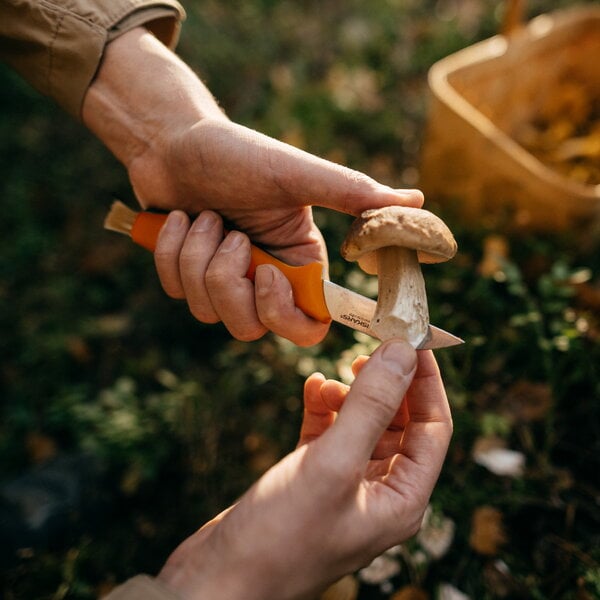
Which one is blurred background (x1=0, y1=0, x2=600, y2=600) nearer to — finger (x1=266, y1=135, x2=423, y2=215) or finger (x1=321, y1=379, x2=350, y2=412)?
finger (x1=321, y1=379, x2=350, y2=412)

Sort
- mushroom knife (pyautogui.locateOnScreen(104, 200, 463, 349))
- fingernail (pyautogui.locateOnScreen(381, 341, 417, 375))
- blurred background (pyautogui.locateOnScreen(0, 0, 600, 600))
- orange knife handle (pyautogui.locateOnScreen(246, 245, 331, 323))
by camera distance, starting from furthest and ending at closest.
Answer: blurred background (pyautogui.locateOnScreen(0, 0, 600, 600)) < orange knife handle (pyautogui.locateOnScreen(246, 245, 331, 323)) < mushroom knife (pyautogui.locateOnScreen(104, 200, 463, 349)) < fingernail (pyautogui.locateOnScreen(381, 341, 417, 375))

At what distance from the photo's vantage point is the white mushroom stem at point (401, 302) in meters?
1.59

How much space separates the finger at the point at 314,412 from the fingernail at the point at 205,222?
2.33 feet

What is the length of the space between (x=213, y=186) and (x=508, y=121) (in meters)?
2.33

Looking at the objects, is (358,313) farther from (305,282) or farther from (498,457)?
→ (498,457)

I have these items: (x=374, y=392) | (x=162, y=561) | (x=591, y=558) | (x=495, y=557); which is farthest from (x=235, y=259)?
(x=591, y=558)

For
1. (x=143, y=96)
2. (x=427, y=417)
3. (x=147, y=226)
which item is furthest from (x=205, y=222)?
(x=427, y=417)

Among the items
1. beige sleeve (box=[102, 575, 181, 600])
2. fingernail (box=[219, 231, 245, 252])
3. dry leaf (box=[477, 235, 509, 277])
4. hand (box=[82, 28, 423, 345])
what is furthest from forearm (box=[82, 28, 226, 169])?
beige sleeve (box=[102, 575, 181, 600])

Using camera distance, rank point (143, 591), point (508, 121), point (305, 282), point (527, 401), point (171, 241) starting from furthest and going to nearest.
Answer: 1. point (508, 121)
2. point (527, 401)
3. point (171, 241)
4. point (305, 282)
5. point (143, 591)

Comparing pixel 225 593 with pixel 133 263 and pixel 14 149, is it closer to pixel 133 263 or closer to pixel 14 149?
pixel 133 263

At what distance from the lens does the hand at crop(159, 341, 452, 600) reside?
4.11ft

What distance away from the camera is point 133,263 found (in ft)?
11.3

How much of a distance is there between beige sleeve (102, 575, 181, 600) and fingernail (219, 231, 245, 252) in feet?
3.59

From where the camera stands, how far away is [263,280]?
5.95 ft
